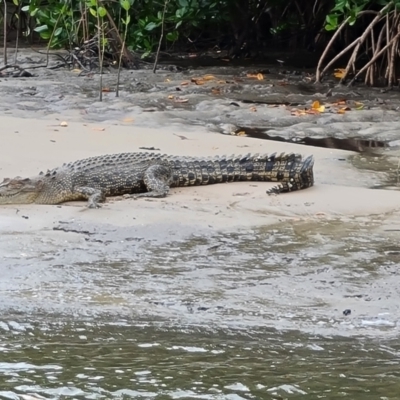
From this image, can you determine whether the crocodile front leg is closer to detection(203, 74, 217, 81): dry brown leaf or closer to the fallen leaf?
the fallen leaf

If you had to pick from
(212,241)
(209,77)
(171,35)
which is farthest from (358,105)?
(212,241)

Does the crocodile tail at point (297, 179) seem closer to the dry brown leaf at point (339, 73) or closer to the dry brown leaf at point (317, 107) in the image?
the dry brown leaf at point (317, 107)

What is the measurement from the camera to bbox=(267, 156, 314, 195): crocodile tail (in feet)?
21.7

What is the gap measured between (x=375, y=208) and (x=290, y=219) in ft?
2.02

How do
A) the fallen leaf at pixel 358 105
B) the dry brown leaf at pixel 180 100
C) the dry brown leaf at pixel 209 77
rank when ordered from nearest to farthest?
the fallen leaf at pixel 358 105, the dry brown leaf at pixel 180 100, the dry brown leaf at pixel 209 77

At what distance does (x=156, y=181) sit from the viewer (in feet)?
21.9

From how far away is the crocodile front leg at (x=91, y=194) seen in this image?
247 inches

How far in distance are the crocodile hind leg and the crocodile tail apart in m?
0.76

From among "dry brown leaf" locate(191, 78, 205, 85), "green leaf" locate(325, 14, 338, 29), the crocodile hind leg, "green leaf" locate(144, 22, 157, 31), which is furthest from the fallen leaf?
the crocodile hind leg

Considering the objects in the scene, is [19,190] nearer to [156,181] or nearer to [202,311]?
[156,181]

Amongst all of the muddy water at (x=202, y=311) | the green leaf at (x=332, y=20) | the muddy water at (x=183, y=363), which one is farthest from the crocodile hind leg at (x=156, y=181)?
the green leaf at (x=332, y=20)

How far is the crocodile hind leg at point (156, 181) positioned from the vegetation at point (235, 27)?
446 centimetres

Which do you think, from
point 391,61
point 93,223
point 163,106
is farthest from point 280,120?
point 93,223

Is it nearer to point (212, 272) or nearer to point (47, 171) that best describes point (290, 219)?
point (212, 272)
